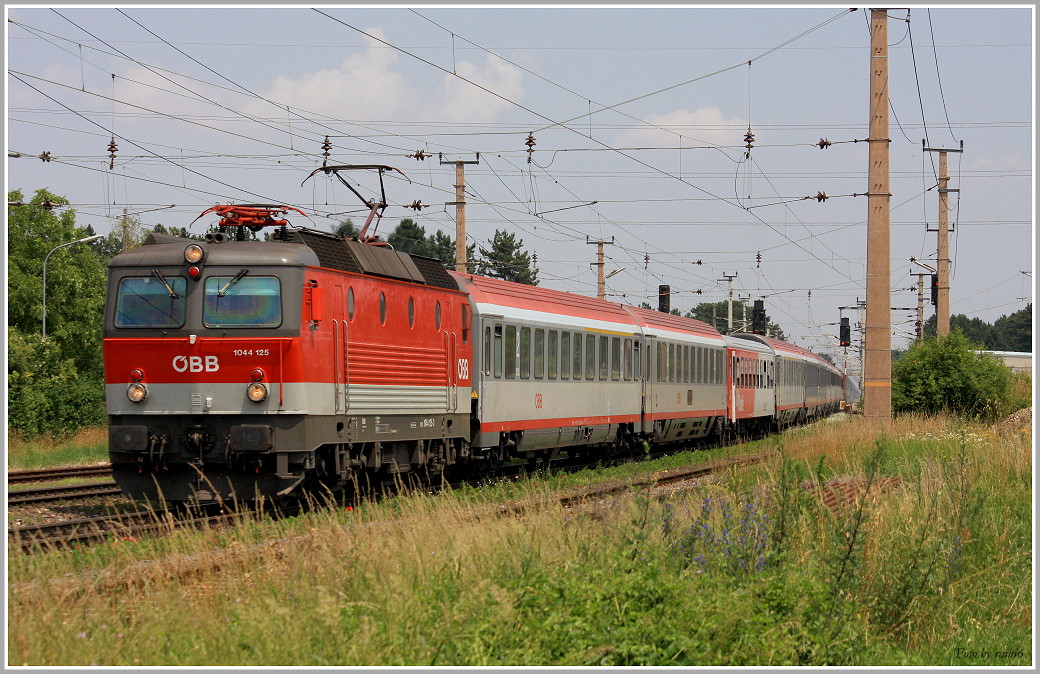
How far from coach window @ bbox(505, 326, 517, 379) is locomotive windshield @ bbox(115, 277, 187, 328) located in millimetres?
7213

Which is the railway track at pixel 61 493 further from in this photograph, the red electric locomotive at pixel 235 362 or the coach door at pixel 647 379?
the coach door at pixel 647 379

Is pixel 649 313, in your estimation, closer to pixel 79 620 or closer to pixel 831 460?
pixel 831 460

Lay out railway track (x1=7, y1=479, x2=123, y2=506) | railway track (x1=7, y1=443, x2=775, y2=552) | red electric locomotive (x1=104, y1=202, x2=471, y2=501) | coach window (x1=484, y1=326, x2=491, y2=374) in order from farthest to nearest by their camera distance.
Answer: coach window (x1=484, y1=326, x2=491, y2=374) → railway track (x1=7, y1=479, x2=123, y2=506) → red electric locomotive (x1=104, y1=202, x2=471, y2=501) → railway track (x1=7, y1=443, x2=775, y2=552)

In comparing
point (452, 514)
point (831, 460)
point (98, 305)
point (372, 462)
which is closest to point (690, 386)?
point (831, 460)

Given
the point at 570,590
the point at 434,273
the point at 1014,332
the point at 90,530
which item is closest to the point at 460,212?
the point at 434,273

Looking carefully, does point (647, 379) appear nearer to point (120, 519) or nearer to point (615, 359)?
point (615, 359)

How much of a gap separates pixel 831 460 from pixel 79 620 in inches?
679

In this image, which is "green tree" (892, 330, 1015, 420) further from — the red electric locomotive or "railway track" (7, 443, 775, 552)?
the red electric locomotive

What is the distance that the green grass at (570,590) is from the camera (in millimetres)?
7074

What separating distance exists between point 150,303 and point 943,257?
33.7 meters

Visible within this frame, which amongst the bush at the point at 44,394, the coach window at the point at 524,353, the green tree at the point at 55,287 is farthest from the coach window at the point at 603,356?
the green tree at the point at 55,287

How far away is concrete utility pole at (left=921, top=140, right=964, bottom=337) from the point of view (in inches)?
1604

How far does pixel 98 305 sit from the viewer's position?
49.2 meters

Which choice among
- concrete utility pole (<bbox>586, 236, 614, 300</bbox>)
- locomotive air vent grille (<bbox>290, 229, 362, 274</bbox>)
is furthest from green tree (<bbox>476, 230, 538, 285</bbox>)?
locomotive air vent grille (<bbox>290, 229, 362, 274</bbox>)
